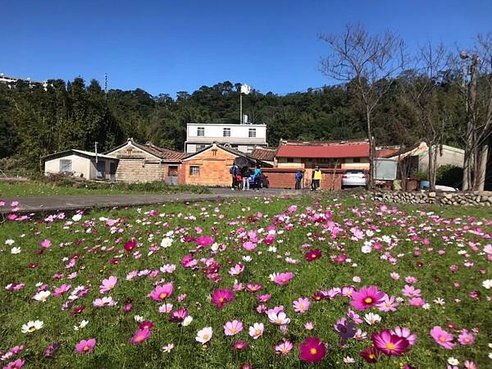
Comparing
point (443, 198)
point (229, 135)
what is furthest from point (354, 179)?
point (229, 135)

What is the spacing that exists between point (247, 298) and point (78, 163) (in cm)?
4184

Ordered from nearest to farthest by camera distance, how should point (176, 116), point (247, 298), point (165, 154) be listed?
point (247, 298)
point (165, 154)
point (176, 116)

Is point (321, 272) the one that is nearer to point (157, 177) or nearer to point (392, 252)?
point (392, 252)

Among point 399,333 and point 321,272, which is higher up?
point 399,333

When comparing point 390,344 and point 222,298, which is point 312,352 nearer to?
point 390,344

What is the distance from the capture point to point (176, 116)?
8519 centimetres

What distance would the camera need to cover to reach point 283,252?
4.80 m

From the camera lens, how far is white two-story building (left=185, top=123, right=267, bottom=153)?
2621 inches

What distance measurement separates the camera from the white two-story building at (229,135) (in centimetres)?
6656

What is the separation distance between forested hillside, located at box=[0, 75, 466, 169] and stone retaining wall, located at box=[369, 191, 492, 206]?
20.3 ft

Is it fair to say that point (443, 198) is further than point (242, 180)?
No

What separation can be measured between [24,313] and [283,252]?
2.49 metres

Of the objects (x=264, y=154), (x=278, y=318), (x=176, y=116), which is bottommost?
(x=278, y=318)

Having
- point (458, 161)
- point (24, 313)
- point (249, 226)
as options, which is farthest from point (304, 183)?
point (24, 313)
